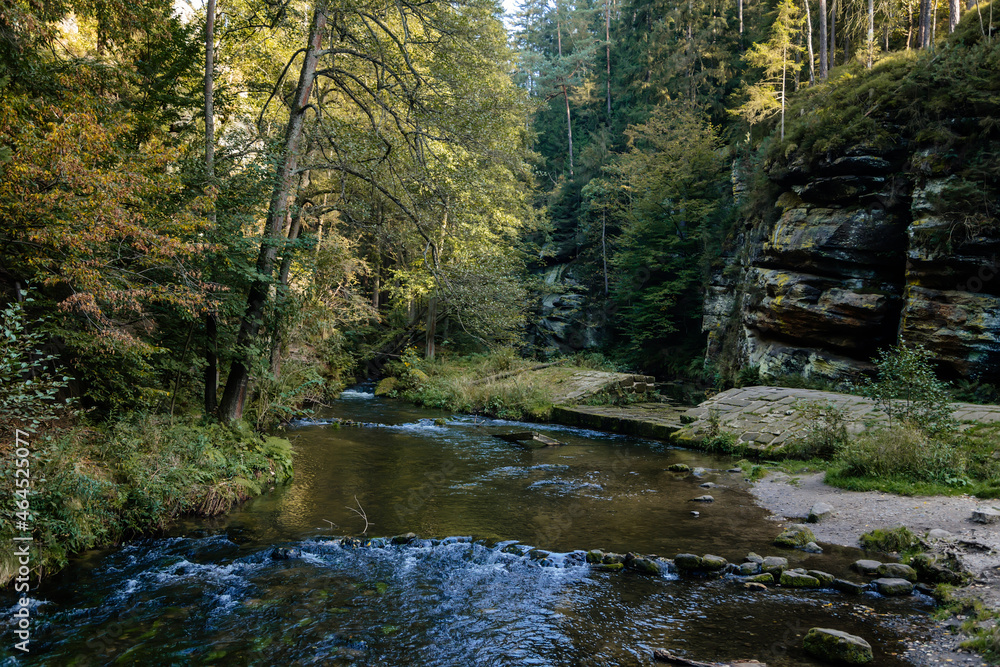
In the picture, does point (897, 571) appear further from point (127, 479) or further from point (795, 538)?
point (127, 479)

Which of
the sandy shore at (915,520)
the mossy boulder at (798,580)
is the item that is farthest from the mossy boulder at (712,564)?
the sandy shore at (915,520)

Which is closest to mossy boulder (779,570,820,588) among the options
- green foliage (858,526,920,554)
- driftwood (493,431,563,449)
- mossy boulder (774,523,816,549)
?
mossy boulder (774,523,816,549)

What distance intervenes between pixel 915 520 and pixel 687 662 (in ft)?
14.1

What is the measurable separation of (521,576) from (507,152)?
8.44 meters

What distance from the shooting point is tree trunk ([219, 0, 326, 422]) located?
31.5 feet

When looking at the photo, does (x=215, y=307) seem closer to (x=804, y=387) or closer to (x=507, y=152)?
(x=507, y=152)

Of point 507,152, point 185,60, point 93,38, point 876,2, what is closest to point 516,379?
point 507,152

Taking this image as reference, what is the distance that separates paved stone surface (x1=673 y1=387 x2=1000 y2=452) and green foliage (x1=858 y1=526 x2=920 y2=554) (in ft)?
11.3

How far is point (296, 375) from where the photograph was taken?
13.4 meters

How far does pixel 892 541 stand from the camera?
593cm

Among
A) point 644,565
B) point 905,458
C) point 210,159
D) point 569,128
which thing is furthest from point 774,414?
point 569,128

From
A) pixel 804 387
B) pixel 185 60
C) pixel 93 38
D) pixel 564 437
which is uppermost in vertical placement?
pixel 93 38

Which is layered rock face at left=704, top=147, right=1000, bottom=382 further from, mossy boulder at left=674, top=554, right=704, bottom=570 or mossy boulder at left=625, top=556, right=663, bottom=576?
mossy boulder at left=625, top=556, right=663, bottom=576

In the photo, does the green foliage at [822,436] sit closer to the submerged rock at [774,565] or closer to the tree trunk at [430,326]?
the submerged rock at [774,565]
